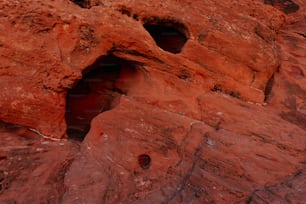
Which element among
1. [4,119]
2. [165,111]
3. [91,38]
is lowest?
[4,119]

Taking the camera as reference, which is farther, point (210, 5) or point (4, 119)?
point (210, 5)

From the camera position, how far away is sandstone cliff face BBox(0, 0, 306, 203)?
395 cm

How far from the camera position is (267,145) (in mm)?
4199

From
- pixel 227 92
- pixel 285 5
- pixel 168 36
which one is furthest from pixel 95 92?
pixel 285 5

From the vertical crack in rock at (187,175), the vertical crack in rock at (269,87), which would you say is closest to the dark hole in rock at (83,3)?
the vertical crack in rock at (187,175)

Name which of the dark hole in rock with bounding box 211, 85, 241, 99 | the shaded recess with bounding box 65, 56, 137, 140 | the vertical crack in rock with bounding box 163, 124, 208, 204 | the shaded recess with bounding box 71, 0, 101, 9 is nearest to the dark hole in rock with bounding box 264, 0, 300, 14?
the dark hole in rock with bounding box 211, 85, 241, 99

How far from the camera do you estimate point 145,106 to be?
15.6ft

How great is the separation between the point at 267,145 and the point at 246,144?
1.00 feet

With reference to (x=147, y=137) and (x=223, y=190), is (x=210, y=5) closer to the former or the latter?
(x=147, y=137)

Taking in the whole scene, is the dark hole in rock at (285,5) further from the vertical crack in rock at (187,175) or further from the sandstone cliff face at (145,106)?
the vertical crack in rock at (187,175)

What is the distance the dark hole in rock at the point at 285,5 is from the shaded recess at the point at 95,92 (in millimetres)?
3718

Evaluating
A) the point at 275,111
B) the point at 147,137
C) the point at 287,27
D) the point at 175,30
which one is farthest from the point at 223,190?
the point at 287,27

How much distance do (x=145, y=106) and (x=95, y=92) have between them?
44.2 inches

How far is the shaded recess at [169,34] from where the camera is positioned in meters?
5.03
